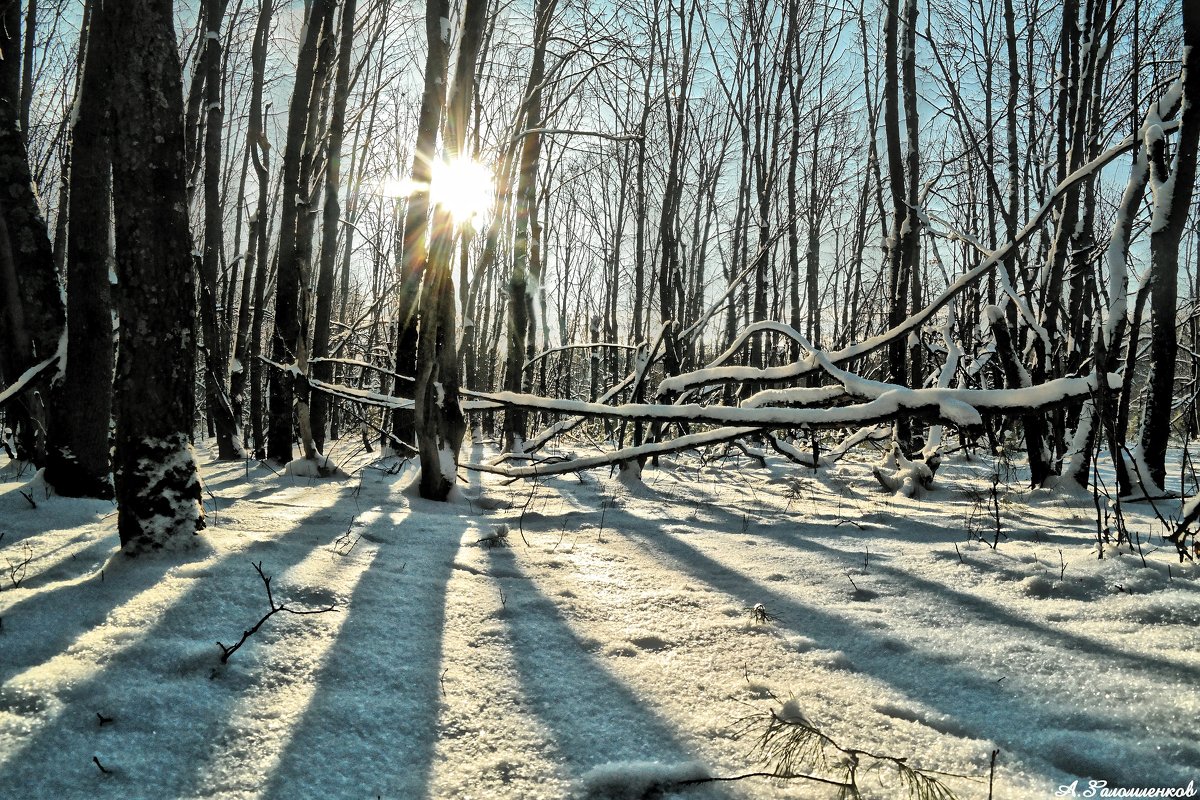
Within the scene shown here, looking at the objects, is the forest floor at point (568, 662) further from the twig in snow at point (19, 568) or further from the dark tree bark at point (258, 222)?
the dark tree bark at point (258, 222)

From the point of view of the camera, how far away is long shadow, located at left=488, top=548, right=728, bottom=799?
112 centimetres

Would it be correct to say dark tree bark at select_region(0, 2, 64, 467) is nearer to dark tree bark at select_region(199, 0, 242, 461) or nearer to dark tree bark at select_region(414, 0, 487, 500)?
dark tree bark at select_region(199, 0, 242, 461)

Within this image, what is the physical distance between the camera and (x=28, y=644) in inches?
54.5

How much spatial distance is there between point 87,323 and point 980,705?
4.19 metres

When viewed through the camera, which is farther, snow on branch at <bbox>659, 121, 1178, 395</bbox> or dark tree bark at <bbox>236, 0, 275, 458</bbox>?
dark tree bark at <bbox>236, 0, 275, 458</bbox>

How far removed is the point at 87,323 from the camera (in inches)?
132

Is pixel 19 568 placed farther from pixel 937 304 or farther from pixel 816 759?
pixel 937 304

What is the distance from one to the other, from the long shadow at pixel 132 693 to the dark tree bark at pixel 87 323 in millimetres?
2042

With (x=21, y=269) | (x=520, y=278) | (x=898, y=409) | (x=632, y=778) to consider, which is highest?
(x=520, y=278)

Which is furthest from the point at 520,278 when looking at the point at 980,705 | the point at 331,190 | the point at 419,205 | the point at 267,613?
the point at 980,705

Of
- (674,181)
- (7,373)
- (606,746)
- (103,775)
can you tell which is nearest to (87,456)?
(7,373)

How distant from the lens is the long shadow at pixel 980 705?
106 centimetres

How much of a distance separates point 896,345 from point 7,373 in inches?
215

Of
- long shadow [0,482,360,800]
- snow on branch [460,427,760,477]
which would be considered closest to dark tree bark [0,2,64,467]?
long shadow [0,482,360,800]
